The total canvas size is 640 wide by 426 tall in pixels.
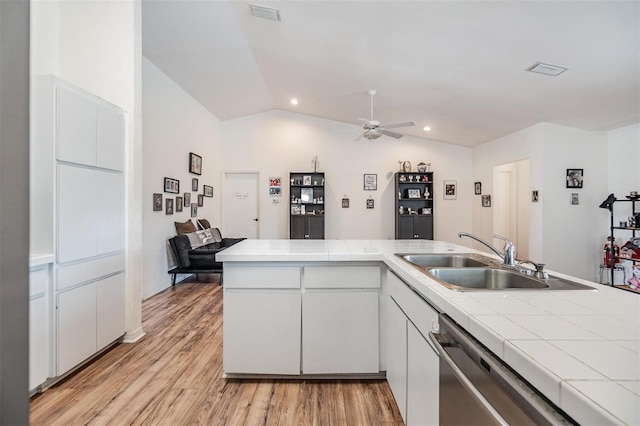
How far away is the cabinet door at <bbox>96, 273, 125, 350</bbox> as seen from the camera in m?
2.35

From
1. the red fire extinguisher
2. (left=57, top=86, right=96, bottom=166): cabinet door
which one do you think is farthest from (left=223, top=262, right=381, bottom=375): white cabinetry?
the red fire extinguisher

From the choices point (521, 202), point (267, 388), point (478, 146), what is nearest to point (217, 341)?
point (267, 388)

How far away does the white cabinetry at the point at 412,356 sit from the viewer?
1.15 metres

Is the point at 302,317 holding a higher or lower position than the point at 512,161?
lower

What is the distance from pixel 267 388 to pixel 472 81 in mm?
4007

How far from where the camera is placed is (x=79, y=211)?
7.14 feet

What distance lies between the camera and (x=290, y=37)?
3.56 metres

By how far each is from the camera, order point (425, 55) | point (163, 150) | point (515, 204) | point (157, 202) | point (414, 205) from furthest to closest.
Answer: point (515, 204)
point (414, 205)
point (163, 150)
point (157, 202)
point (425, 55)

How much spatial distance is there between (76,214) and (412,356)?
244cm

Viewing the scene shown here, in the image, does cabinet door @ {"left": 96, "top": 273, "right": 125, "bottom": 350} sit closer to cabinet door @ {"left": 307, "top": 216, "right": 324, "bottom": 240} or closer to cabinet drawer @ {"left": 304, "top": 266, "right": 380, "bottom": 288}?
cabinet drawer @ {"left": 304, "top": 266, "right": 380, "bottom": 288}

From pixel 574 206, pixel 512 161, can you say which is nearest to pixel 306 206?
pixel 512 161

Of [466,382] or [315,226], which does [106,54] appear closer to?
[466,382]

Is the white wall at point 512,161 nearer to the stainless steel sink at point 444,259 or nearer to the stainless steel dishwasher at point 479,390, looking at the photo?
the stainless steel sink at point 444,259

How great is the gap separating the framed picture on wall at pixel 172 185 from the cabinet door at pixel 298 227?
7.61ft
